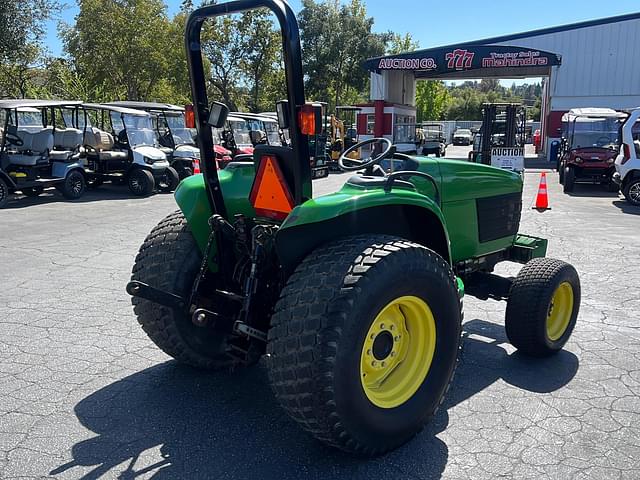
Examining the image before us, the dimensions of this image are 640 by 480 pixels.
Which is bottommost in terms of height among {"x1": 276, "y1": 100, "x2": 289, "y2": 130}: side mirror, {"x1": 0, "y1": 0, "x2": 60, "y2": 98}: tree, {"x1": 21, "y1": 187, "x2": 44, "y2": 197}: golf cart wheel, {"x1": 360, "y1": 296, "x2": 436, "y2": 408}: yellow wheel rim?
{"x1": 21, "y1": 187, "x2": 44, "y2": 197}: golf cart wheel

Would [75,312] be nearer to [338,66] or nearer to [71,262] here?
[71,262]

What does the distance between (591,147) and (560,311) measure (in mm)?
13266

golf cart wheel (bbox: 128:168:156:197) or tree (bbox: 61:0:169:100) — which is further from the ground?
tree (bbox: 61:0:169:100)

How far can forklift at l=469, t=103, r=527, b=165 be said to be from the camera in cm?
1781

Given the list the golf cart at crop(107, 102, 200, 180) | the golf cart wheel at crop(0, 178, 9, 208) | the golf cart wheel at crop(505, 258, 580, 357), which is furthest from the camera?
the golf cart at crop(107, 102, 200, 180)

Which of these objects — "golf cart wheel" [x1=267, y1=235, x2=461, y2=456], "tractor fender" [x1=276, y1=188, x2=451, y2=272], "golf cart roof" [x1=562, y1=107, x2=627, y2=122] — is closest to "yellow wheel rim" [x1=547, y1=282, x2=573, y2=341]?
"tractor fender" [x1=276, y1=188, x2=451, y2=272]

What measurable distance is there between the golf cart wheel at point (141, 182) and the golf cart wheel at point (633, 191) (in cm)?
1135

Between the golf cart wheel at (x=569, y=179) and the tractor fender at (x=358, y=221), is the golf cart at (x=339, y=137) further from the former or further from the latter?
the tractor fender at (x=358, y=221)

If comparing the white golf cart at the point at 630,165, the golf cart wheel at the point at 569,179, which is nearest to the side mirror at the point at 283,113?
the white golf cart at the point at 630,165

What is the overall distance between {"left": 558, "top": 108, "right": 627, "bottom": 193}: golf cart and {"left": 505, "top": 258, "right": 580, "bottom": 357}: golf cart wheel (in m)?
12.0

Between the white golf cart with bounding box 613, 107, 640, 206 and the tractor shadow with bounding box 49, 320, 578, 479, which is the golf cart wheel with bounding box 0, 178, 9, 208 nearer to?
the tractor shadow with bounding box 49, 320, 578, 479

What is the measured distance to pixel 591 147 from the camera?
1594cm

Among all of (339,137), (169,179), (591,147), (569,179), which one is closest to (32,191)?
(169,179)

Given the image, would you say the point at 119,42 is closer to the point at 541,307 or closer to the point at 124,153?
the point at 124,153
